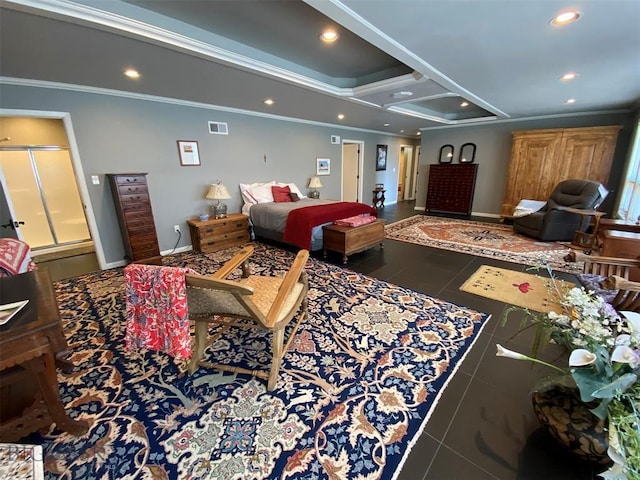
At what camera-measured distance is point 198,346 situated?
6.10 ft

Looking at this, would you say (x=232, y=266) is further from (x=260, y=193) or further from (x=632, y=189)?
(x=632, y=189)

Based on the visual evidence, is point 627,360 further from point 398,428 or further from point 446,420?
point 398,428

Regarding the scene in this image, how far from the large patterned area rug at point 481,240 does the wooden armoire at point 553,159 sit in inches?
43.5

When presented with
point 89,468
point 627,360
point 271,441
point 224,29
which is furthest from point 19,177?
point 627,360

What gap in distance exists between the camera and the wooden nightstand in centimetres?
430

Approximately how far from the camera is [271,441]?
1.38 m

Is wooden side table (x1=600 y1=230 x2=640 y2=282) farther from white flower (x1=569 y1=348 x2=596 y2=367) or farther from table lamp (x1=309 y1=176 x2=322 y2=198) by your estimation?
table lamp (x1=309 y1=176 x2=322 y2=198)

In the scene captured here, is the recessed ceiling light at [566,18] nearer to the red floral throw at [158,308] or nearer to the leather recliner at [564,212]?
the red floral throw at [158,308]

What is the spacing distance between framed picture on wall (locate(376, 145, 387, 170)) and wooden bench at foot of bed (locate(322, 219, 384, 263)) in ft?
15.2

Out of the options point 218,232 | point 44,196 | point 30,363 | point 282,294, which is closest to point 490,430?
point 282,294

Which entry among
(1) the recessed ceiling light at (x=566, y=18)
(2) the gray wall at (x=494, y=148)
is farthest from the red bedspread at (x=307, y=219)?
(2) the gray wall at (x=494, y=148)

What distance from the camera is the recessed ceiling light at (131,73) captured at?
2.81 metres

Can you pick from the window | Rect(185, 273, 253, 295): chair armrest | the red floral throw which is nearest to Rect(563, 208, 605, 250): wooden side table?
the window

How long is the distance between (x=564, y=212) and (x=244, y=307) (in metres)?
5.56
